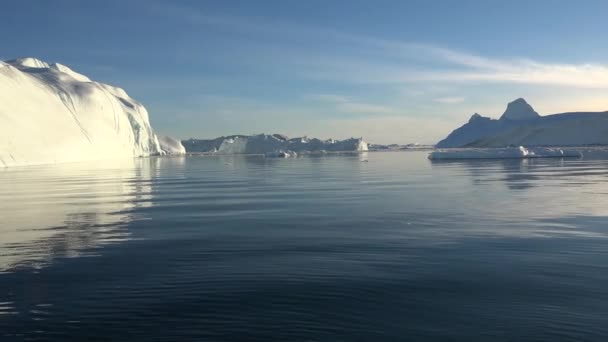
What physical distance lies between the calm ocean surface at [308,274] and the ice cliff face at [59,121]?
171ft

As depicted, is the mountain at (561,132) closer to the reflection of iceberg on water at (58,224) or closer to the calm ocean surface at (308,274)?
the calm ocean surface at (308,274)

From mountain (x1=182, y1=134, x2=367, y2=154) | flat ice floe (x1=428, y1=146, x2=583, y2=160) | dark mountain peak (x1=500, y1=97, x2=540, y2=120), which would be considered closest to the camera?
flat ice floe (x1=428, y1=146, x2=583, y2=160)

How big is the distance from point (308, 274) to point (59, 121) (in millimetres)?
77532

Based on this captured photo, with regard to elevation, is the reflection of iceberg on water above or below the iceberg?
below

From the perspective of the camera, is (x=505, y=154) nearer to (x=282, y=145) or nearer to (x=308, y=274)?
(x=308, y=274)

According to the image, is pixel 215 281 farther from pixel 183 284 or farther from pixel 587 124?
pixel 587 124

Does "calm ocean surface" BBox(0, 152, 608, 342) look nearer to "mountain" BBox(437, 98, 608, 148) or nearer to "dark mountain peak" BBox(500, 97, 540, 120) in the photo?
"mountain" BBox(437, 98, 608, 148)

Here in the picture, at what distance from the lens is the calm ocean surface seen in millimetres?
4816

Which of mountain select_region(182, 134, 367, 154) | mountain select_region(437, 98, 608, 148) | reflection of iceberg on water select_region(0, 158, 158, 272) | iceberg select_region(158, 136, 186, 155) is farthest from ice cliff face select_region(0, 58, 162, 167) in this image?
mountain select_region(437, 98, 608, 148)

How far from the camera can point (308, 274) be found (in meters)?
6.69

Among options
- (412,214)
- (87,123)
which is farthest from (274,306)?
(87,123)

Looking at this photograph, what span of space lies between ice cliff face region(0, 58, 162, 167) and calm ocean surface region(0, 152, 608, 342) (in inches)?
2051

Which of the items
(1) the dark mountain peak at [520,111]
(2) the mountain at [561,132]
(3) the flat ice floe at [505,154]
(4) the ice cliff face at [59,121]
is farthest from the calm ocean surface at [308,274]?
(1) the dark mountain peak at [520,111]

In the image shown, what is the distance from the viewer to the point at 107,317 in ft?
→ 16.7
